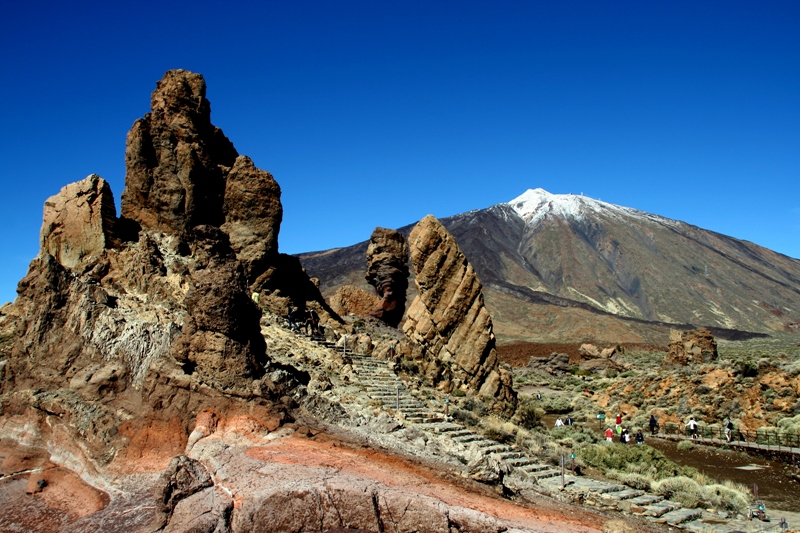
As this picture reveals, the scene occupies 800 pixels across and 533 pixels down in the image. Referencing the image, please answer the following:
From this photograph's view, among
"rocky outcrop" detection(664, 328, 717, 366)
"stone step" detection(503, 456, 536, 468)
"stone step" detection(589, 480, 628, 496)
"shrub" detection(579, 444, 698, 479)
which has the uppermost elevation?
"rocky outcrop" detection(664, 328, 717, 366)

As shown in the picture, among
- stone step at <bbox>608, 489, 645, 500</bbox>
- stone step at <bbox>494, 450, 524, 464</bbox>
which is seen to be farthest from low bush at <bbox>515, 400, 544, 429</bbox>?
stone step at <bbox>608, 489, 645, 500</bbox>

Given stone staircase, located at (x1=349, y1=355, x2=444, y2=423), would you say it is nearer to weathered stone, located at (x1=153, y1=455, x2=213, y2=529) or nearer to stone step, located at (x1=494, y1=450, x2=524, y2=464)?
stone step, located at (x1=494, y1=450, x2=524, y2=464)

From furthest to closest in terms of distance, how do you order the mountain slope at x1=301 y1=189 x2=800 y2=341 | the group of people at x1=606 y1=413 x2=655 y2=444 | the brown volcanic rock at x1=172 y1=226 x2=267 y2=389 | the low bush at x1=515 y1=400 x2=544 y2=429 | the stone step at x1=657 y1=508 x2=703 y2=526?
the mountain slope at x1=301 y1=189 x2=800 y2=341 → the group of people at x1=606 y1=413 x2=655 y2=444 → the low bush at x1=515 y1=400 x2=544 y2=429 → the stone step at x1=657 y1=508 x2=703 y2=526 → the brown volcanic rock at x1=172 y1=226 x2=267 y2=389

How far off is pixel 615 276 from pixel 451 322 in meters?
141

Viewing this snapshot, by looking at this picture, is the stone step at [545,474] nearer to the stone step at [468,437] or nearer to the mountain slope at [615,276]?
the stone step at [468,437]

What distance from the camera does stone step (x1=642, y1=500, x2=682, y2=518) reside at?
1186cm

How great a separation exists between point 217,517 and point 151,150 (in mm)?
16710

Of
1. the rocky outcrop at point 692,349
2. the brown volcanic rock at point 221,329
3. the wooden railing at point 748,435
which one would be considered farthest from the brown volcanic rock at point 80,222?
the rocky outcrop at point 692,349

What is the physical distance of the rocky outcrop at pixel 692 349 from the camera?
41250 millimetres

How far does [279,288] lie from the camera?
22.8 meters

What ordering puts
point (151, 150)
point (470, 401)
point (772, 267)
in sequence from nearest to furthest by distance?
1. point (470, 401)
2. point (151, 150)
3. point (772, 267)

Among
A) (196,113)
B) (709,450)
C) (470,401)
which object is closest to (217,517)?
(470,401)

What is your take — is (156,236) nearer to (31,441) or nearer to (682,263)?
(31,441)

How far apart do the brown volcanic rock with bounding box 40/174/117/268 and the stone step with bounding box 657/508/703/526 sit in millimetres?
15050
